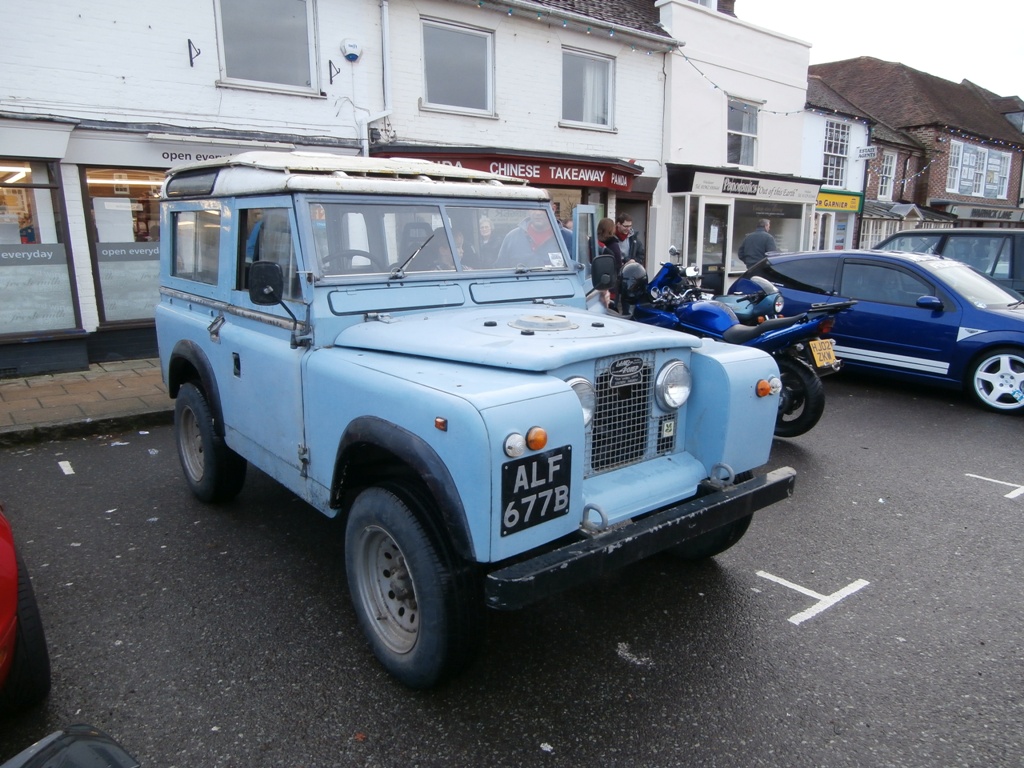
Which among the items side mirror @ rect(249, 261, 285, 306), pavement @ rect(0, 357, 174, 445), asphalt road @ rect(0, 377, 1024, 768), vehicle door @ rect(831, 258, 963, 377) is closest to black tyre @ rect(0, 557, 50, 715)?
asphalt road @ rect(0, 377, 1024, 768)

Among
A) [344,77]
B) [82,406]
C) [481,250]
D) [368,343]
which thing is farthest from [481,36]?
[368,343]

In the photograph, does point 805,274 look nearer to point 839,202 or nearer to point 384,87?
point 384,87

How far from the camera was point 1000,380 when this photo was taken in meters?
7.05

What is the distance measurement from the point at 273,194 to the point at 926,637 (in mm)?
3821

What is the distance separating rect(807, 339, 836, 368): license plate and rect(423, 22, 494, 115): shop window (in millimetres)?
7582

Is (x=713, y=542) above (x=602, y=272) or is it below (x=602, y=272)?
below

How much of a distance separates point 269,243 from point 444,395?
1795 mm

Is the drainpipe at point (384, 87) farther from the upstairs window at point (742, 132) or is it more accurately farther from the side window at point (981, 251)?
the upstairs window at point (742, 132)

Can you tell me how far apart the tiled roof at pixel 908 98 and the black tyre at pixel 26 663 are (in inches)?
1221

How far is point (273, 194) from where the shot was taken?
356 centimetres

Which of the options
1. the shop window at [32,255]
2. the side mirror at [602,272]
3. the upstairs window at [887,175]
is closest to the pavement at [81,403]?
the shop window at [32,255]

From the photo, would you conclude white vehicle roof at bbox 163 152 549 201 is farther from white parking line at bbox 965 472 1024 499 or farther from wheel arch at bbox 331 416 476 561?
white parking line at bbox 965 472 1024 499

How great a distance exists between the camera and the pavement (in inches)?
248

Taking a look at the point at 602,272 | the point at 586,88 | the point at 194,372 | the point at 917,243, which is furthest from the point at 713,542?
the point at 586,88
